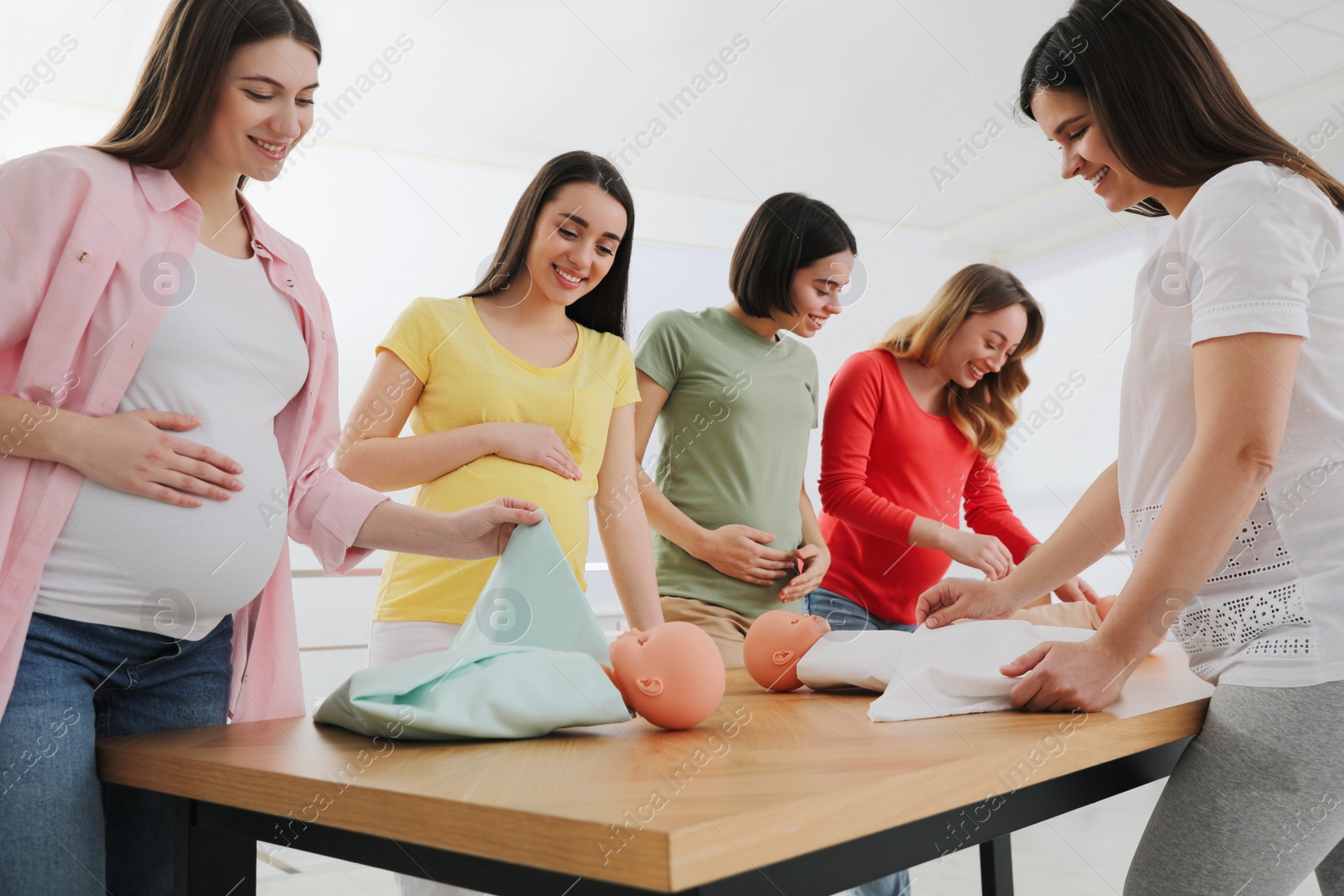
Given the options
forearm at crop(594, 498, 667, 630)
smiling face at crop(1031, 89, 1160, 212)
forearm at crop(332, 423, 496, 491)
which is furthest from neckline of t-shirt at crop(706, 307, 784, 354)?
smiling face at crop(1031, 89, 1160, 212)

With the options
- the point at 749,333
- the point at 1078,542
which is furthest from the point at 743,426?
the point at 1078,542

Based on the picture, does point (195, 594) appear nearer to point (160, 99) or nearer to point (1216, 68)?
point (160, 99)

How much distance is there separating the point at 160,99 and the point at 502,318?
555mm

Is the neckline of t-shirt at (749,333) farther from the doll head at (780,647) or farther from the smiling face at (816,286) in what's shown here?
the doll head at (780,647)

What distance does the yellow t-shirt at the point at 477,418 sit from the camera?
1.25 meters

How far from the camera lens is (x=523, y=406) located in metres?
1.33

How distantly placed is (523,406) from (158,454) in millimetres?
558

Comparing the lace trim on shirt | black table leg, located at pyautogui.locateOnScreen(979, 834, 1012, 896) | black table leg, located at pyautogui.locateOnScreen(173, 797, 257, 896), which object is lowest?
black table leg, located at pyautogui.locateOnScreen(979, 834, 1012, 896)

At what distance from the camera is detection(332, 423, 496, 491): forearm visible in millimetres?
1242

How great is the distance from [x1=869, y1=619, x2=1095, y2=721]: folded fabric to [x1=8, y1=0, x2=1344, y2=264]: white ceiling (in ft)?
10.9

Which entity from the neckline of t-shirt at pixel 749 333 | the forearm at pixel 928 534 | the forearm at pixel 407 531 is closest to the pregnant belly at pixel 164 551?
the forearm at pixel 407 531

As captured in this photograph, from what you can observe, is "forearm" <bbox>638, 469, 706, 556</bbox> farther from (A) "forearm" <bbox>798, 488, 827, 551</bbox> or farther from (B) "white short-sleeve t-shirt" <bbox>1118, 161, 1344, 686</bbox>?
(B) "white short-sleeve t-shirt" <bbox>1118, 161, 1344, 686</bbox>

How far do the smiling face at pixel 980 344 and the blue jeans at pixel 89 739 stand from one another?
57.6 inches

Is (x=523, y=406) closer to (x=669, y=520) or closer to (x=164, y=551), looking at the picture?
(x=669, y=520)
